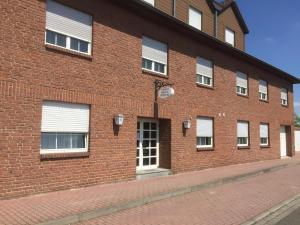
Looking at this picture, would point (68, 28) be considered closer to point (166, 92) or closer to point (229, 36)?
point (166, 92)

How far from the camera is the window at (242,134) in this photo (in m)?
19.4

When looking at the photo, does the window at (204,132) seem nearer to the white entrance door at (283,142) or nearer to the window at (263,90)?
the window at (263,90)

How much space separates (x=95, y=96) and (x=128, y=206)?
12.7 ft

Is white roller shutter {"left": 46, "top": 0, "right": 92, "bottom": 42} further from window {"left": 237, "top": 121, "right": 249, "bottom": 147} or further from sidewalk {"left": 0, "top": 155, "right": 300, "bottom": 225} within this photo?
window {"left": 237, "top": 121, "right": 249, "bottom": 147}

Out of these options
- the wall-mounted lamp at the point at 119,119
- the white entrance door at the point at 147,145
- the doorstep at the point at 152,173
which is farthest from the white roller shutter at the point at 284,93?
the wall-mounted lamp at the point at 119,119

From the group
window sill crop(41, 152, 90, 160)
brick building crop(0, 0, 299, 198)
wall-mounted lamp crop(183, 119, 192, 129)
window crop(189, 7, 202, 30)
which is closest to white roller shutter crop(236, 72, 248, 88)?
brick building crop(0, 0, 299, 198)

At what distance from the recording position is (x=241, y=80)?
66.0 ft

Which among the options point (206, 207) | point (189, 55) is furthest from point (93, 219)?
point (189, 55)

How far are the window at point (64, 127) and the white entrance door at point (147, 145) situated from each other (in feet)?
9.50

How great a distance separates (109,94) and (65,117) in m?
1.81

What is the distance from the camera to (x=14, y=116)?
922 centimetres

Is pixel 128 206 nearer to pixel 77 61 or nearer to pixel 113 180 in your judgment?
pixel 113 180

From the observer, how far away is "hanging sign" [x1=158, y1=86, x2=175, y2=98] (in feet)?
43.2

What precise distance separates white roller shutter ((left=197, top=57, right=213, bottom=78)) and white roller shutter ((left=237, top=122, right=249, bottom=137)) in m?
3.65
